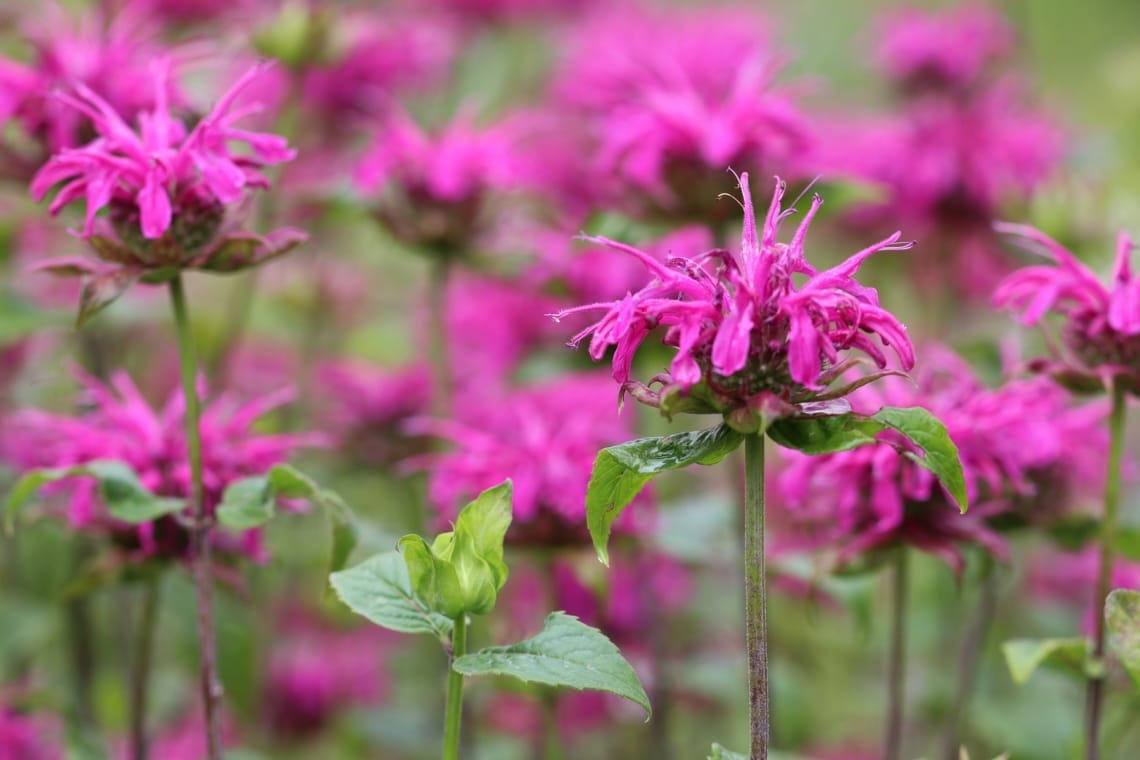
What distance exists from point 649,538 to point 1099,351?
475 millimetres

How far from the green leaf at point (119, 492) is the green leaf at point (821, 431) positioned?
0.41 meters

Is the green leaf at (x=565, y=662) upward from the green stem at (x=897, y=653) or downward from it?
upward

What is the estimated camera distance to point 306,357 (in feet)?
6.31

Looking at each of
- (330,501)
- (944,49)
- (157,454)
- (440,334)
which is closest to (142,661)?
(157,454)

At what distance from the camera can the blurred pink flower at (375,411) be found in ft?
5.24

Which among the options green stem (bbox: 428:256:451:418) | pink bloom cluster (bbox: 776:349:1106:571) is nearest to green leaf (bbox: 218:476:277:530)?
pink bloom cluster (bbox: 776:349:1106:571)

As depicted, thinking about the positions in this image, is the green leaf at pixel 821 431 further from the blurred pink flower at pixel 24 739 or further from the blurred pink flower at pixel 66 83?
the blurred pink flower at pixel 24 739

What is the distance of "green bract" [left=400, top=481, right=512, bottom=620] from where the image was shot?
0.68 meters

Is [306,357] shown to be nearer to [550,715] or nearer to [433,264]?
[433,264]

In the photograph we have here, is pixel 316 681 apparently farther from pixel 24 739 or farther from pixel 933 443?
pixel 933 443

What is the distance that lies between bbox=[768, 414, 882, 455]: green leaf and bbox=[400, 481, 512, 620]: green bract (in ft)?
0.50

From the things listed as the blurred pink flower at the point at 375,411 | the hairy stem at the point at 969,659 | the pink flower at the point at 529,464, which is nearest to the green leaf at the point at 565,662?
the pink flower at the point at 529,464

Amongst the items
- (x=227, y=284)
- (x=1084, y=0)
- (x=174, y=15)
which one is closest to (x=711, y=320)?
(x=174, y=15)

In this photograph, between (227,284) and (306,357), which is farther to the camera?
(227,284)
